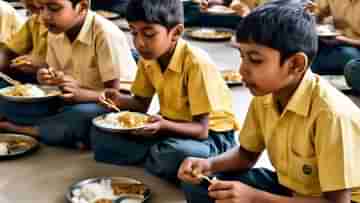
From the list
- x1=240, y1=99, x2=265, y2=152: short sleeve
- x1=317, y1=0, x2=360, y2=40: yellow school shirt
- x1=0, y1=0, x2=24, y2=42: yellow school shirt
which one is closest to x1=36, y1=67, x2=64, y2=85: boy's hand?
x1=0, y1=0, x2=24, y2=42: yellow school shirt

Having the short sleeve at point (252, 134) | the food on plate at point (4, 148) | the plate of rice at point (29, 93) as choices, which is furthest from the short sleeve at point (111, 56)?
the short sleeve at point (252, 134)

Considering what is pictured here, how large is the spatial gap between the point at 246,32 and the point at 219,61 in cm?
218

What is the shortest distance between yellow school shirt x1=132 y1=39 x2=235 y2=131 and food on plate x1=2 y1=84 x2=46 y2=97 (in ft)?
1.59

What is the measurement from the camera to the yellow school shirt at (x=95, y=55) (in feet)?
7.69

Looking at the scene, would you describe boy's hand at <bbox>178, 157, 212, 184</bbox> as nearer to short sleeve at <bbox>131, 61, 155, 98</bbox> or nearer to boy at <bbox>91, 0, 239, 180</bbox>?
boy at <bbox>91, 0, 239, 180</bbox>

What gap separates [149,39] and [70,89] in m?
0.47

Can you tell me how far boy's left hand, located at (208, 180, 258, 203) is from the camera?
4.68 ft

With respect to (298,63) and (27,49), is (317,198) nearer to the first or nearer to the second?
(298,63)

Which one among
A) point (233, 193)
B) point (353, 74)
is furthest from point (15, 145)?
point (353, 74)

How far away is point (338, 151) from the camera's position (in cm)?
136

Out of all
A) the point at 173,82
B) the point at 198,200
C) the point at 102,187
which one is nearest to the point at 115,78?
the point at 173,82

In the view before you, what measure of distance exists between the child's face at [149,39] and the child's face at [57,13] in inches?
17.2

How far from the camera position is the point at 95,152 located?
7.47ft

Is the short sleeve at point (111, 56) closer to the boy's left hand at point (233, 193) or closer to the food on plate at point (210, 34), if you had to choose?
the boy's left hand at point (233, 193)
